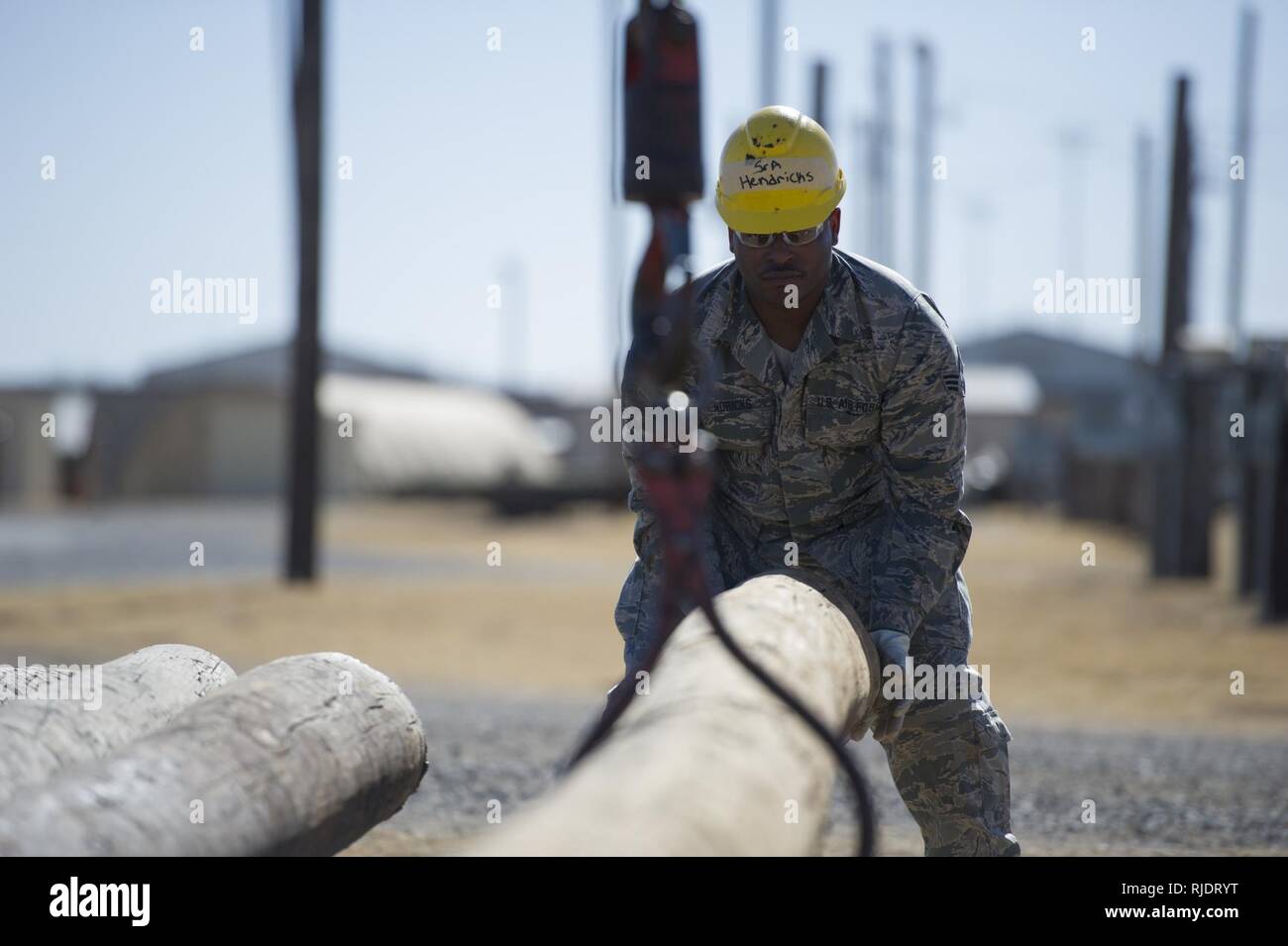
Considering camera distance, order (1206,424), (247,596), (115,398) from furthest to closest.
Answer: (115,398)
(1206,424)
(247,596)

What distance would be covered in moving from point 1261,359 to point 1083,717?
607 centimetres

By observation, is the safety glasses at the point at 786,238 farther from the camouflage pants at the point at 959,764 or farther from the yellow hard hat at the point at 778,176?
the camouflage pants at the point at 959,764

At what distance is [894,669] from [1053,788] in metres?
3.58

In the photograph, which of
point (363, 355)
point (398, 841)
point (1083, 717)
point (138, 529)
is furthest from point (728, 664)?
point (363, 355)

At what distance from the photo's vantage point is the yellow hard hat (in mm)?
4082

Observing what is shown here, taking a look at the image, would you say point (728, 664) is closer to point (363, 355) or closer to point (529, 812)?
point (529, 812)

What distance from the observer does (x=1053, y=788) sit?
7.28 m

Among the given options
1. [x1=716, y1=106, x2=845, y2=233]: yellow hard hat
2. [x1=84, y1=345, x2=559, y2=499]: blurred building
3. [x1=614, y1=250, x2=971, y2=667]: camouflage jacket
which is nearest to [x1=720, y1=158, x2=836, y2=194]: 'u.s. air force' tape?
[x1=716, y1=106, x2=845, y2=233]: yellow hard hat

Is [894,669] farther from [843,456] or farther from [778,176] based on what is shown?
[778,176]

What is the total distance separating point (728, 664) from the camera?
3266mm

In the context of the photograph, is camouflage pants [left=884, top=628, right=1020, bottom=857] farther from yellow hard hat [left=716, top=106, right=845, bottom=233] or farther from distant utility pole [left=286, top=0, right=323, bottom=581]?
distant utility pole [left=286, top=0, right=323, bottom=581]

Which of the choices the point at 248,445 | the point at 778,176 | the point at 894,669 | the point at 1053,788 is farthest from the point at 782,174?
the point at 248,445

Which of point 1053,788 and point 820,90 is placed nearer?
point 1053,788

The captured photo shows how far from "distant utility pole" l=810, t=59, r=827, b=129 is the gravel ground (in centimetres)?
1671
